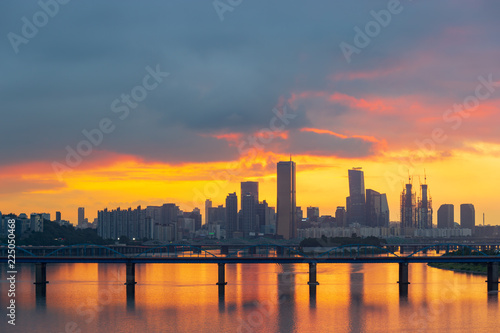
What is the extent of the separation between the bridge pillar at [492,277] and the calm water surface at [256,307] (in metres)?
1.53

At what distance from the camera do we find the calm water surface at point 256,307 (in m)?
65.1

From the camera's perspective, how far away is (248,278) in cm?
12431

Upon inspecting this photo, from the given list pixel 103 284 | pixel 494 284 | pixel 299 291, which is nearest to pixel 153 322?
pixel 299 291

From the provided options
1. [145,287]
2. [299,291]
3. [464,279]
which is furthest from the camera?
[464,279]

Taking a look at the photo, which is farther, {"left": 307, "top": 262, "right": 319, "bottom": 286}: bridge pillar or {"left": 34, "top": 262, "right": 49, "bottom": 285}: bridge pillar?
{"left": 34, "top": 262, "right": 49, "bottom": 285}: bridge pillar

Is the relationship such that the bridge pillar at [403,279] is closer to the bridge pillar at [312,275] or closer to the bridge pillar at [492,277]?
the bridge pillar at [492,277]

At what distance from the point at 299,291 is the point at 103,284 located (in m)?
35.2

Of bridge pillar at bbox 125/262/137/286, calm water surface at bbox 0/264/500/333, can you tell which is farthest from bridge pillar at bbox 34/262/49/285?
bridge pillar at bbox 125/262/137/286

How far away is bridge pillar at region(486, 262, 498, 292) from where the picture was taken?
9893cm

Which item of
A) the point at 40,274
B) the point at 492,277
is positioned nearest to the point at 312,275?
the point at 492,277

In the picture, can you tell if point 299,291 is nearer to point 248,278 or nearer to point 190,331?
point 248,278

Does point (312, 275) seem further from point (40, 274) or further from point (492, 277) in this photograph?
point (40, 274)

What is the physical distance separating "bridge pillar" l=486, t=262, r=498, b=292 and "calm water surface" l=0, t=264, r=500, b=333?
1.53 meters

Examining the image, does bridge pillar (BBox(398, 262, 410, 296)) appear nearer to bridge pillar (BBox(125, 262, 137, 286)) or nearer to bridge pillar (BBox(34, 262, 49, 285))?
bridge pillar (BBox(125, 262, 137, 286))
